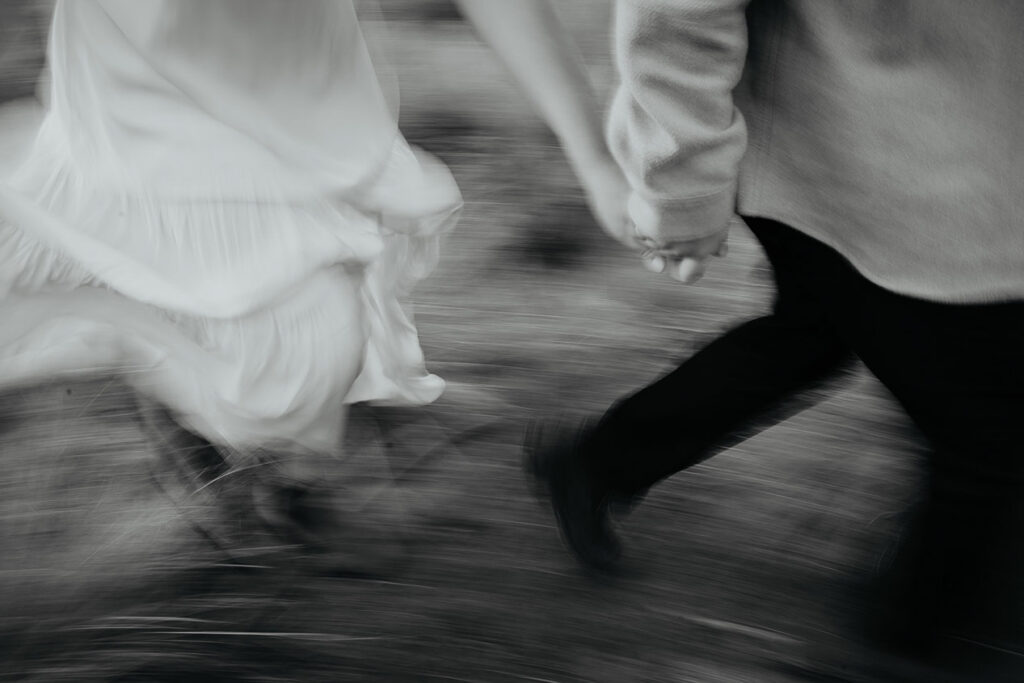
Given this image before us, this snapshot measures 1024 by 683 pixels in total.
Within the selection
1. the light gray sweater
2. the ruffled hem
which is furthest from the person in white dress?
the light gray sweater

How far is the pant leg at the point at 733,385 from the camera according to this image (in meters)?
1.03

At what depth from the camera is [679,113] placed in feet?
2.82

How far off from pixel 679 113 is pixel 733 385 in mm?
326

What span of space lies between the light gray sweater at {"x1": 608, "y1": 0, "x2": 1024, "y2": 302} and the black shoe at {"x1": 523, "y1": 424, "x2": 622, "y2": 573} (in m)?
0.28

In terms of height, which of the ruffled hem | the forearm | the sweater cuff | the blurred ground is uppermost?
the forearm

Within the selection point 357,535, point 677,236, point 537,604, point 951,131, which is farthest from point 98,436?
point 951,131

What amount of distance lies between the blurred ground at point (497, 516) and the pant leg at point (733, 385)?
21 millimetres

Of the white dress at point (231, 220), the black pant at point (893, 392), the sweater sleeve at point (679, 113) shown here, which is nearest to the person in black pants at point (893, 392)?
the black pant at point (893, 392)

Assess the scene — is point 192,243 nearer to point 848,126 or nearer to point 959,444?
point 848,126

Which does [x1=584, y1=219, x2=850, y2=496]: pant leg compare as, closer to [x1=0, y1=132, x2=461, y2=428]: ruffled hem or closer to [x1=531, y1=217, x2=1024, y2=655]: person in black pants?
[x1=531, y1=217, x2=1024, y2=655]: person in black pants

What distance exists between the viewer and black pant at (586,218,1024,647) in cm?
94

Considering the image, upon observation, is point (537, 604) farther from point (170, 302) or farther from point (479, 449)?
point (170, 302)

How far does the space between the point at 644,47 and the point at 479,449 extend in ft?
1.61

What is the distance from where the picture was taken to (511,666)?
3.82ft
